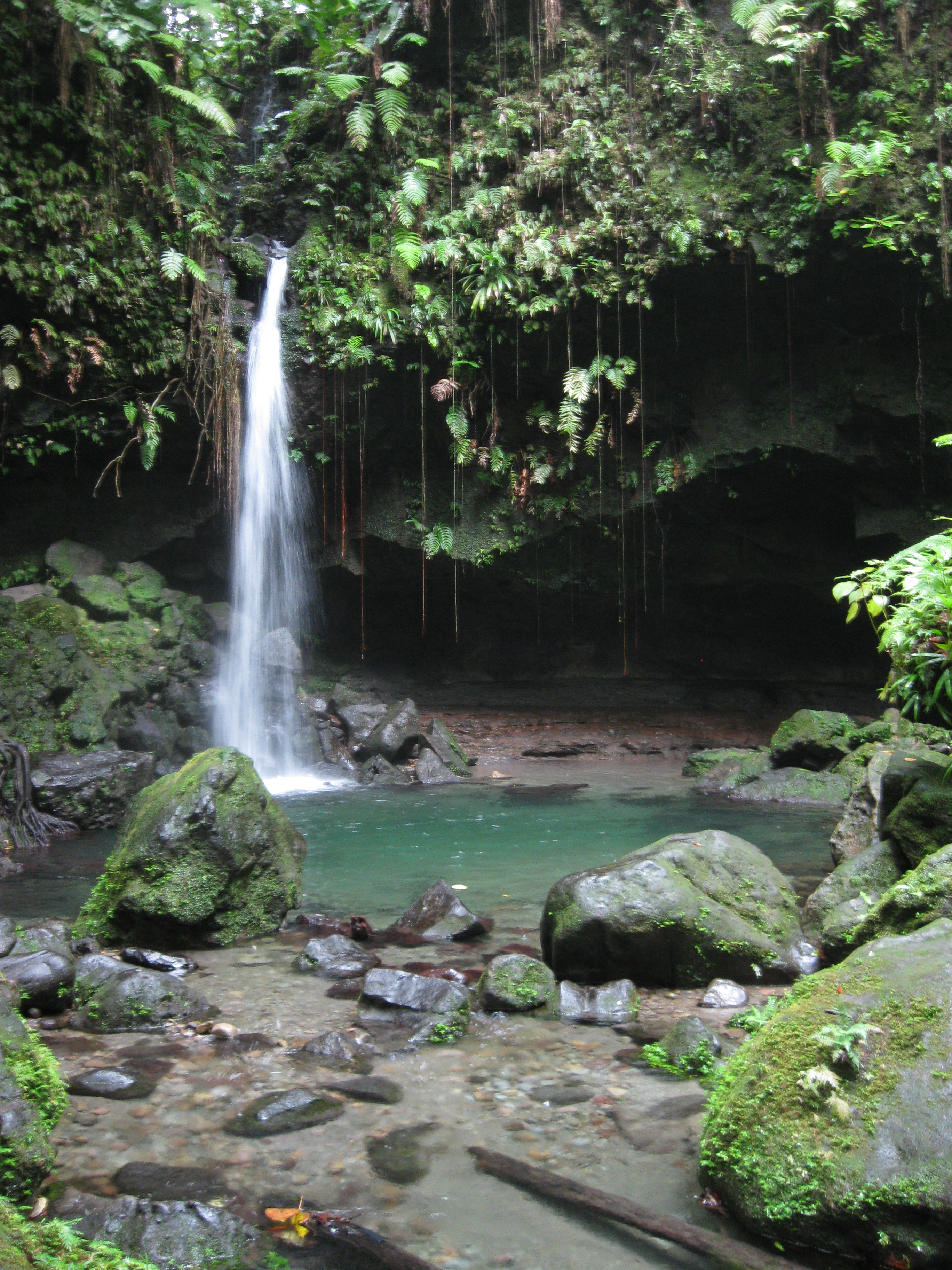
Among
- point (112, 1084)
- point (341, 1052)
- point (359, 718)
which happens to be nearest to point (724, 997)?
point (341, 1052)

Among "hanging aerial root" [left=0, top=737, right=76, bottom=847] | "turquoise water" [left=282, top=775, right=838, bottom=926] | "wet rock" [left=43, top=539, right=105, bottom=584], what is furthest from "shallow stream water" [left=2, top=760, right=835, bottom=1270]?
"wet rock" [left=43, top=539, right=105, bottom=584]

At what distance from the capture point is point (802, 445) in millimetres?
14602

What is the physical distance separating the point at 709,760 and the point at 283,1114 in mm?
11994

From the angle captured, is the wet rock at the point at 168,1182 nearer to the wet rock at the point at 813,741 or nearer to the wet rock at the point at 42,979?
the wet rock at the point at 42,979

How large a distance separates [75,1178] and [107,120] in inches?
585

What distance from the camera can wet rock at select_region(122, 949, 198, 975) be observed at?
5023 millimetres

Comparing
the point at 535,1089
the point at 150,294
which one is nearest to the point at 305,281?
the point at 150,294

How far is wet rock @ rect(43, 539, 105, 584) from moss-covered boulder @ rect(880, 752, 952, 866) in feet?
42.4

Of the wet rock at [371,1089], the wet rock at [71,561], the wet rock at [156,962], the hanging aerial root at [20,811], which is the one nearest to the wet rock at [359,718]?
the wet rock at [71,561]

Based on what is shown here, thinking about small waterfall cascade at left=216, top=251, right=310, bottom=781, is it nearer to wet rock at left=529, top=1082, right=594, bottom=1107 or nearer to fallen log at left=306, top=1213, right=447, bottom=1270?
wet rock at left=529, top=1082, right=594, bottom=1107

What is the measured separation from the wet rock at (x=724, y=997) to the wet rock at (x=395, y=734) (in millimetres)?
10398

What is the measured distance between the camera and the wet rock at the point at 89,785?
32.2 ft

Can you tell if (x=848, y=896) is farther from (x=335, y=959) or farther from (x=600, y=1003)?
(x=335, y=959)

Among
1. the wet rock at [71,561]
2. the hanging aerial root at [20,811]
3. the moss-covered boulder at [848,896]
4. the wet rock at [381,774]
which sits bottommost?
the wet rock at [381,774]
